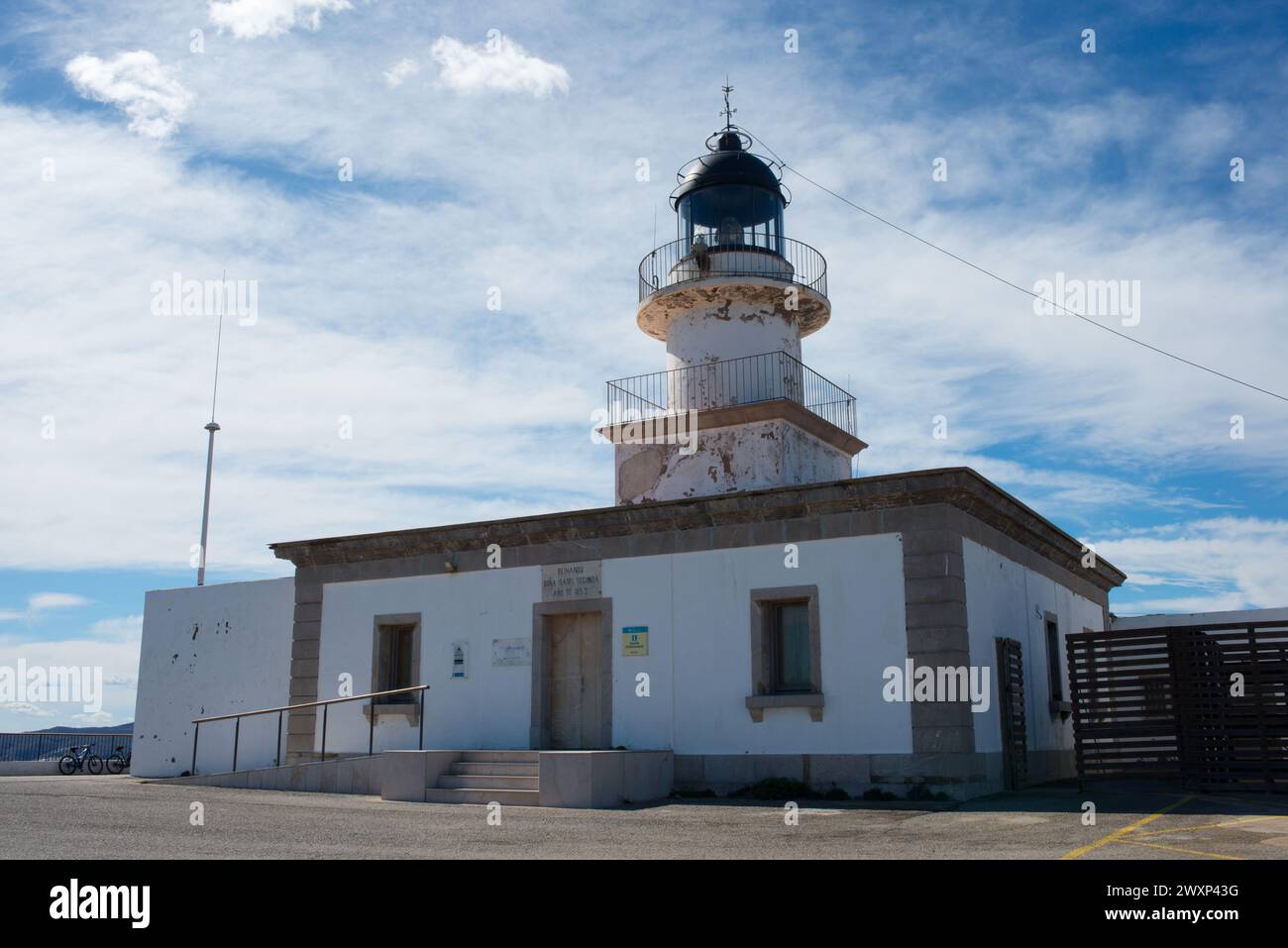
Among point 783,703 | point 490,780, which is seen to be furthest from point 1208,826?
point 490,780

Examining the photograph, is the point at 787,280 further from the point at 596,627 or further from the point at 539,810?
the point at 539,810

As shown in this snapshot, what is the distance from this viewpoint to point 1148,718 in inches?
590

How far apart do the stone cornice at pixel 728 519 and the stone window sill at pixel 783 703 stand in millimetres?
2055

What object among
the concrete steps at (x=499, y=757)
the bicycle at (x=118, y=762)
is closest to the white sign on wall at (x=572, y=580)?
the concrete steps at (x=499, y=757)

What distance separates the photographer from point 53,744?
23688 mm

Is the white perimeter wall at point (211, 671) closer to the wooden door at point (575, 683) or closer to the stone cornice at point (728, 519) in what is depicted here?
the stone cornice at point (728, 519)

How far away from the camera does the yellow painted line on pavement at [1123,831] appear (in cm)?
799

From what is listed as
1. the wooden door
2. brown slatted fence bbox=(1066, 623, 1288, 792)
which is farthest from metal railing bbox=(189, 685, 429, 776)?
brown slatted fence bbox=(1066, 623, 1288, 792)

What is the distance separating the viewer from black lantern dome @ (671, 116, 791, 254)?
1956cm

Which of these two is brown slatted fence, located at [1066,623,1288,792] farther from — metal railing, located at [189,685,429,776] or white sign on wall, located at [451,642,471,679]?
metal railing, located at [189,685,429,776]

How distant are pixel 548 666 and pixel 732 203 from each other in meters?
8.81

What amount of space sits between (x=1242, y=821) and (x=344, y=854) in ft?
26.5

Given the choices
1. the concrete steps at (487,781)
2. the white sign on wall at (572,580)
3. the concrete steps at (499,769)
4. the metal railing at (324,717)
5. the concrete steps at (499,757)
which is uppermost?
the white sign on wall at (572,580)

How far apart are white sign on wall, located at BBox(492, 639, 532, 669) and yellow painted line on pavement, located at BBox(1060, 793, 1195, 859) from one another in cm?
842
